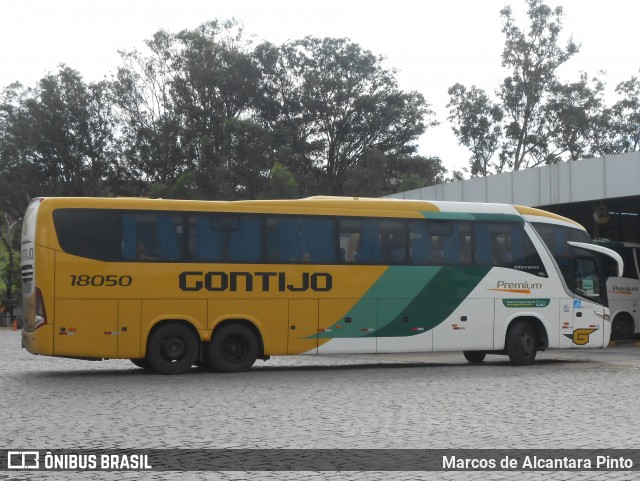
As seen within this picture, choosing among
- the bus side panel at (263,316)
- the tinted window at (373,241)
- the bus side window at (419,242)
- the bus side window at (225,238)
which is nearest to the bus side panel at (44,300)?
the bus side window at (225,238)

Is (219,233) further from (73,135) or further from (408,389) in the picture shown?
(73,135)

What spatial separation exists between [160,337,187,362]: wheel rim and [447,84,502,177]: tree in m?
49.0

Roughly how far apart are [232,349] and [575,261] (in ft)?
25.4

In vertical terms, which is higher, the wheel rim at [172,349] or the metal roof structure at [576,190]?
the metal roof structure at [576,190]

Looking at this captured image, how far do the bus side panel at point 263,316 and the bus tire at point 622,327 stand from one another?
15341mm

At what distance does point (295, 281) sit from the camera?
63.2 feet

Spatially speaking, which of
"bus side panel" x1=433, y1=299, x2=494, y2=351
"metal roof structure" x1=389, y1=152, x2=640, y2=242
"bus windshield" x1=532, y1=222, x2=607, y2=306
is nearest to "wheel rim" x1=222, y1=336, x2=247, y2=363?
"bus side panel" x1=433, y1=299, x2=494, y2=351

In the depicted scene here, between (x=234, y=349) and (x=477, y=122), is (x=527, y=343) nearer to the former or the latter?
(x=234, y=349)

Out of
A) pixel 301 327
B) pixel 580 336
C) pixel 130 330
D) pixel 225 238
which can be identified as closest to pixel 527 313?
pixel 580 336

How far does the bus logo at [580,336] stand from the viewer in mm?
21516

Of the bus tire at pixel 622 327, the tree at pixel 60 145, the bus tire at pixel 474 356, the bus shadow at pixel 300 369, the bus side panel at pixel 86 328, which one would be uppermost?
the tree at pixel 60 145

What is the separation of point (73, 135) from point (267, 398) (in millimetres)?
53851

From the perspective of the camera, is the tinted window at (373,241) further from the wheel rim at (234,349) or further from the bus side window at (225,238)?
the wheel rim at (234,349)

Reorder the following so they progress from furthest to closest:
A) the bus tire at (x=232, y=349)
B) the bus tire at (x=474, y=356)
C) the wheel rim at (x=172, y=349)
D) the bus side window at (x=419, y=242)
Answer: the bus tire at (x=474, y=356), the bus side window at (x=419, y=242), the bus tire at (x=232, y=349), the wheel rim at (x=172, y=349)
